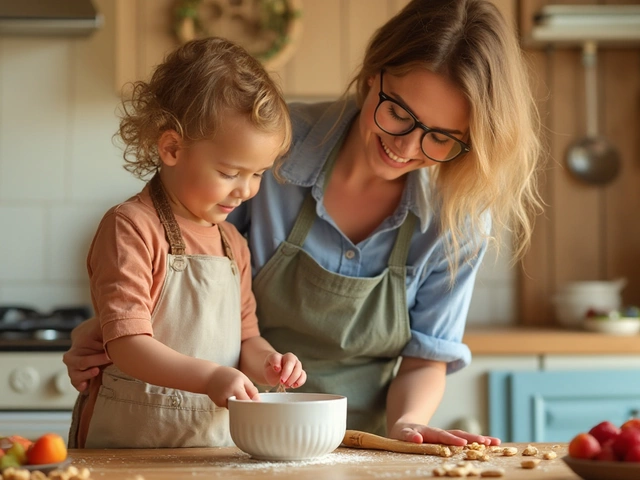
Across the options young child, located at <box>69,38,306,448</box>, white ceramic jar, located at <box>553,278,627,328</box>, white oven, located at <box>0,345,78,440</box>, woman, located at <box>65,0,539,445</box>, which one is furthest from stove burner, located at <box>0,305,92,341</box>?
white ceramic jar, located at <box>553,278,627,328</box>

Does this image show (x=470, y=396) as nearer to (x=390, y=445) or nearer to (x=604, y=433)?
(x=390, y=445)

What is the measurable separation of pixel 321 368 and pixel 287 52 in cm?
153

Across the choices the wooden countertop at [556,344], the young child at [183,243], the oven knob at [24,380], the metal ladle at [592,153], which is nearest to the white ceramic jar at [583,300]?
the wooden countertop at [556,344]

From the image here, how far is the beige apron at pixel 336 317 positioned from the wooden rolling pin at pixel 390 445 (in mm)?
304

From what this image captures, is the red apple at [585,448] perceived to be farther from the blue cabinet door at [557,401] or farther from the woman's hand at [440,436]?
the blue cabinet door at [557,401]

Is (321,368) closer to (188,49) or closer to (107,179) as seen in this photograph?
(188,49)

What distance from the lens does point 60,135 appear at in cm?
284

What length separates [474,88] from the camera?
1.31m

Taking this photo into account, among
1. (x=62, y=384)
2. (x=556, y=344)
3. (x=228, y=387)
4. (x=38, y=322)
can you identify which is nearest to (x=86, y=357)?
(x=228, y=387)

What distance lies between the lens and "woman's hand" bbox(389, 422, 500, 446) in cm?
115

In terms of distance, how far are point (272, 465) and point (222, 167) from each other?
41cm

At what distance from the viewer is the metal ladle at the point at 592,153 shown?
115 inches

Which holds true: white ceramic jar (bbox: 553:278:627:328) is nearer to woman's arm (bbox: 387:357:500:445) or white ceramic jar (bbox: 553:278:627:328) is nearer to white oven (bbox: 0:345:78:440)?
woman's arm (bbox: 387:357:500:445)

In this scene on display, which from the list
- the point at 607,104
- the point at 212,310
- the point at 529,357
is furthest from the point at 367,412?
the point at 607,104
